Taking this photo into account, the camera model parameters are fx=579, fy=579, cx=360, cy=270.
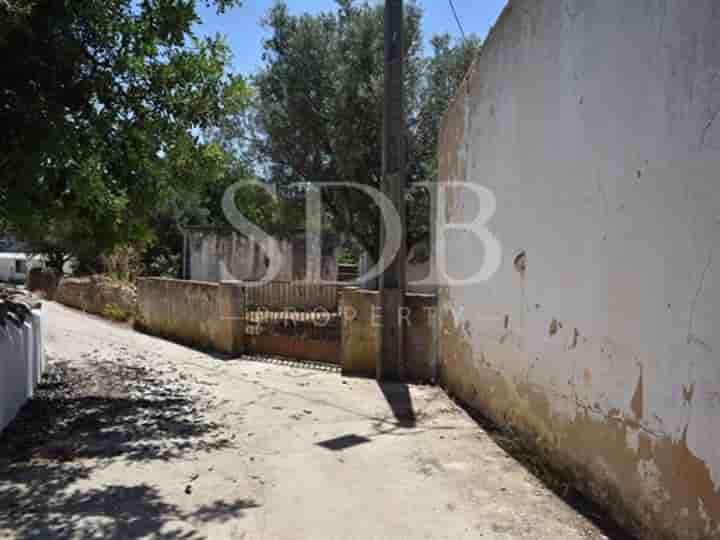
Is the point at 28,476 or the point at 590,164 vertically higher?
the point at 590,164

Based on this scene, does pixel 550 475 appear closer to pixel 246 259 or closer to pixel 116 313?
pixel 116 313

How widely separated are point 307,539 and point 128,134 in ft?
15.5

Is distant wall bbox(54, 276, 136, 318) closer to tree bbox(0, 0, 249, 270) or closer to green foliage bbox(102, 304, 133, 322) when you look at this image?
green foliage bbox(102, 304, 133, 322)

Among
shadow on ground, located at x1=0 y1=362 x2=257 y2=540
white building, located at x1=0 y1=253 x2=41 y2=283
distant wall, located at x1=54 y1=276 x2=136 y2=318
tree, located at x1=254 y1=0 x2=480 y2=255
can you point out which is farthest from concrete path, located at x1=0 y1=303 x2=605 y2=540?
white building, located at x1=0 y1=253 x2=41 y2=283

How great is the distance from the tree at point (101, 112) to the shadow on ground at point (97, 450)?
1990 mm

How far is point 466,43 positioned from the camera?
521 inches

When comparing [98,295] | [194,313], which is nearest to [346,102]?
[194,313]

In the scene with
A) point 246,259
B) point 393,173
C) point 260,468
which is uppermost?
point 393,173

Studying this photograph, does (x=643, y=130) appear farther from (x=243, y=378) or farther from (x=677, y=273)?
(x=243, y=378)

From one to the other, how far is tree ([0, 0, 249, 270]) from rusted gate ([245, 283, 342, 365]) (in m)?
3.63

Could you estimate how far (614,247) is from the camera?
370cm

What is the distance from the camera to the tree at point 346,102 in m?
12.3

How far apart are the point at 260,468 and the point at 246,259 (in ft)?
54.6

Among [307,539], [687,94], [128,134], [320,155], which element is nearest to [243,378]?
[128,134]
